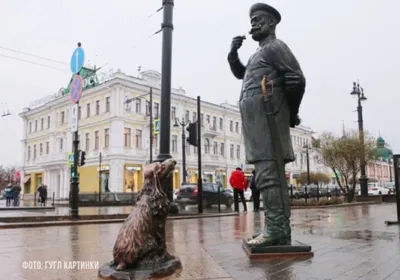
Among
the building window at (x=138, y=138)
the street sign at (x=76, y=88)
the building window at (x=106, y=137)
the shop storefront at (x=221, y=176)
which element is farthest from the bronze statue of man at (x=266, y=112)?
the shop storefront at (x=221, y=176)

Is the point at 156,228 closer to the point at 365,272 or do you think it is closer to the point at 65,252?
the point at 365,272

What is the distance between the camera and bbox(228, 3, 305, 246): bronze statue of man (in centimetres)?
412

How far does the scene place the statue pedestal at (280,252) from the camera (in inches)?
153

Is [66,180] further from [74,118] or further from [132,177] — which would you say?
[74,118]

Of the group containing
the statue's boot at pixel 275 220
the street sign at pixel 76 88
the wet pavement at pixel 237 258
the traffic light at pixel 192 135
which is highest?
the street sign at pixel 76 88

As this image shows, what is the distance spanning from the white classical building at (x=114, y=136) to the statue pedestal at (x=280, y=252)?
3065cm

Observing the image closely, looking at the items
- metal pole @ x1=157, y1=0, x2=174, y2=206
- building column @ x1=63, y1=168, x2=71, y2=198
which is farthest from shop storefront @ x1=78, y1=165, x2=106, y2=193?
metal pole @ x1=157, y1=0, x2=174, y2=206

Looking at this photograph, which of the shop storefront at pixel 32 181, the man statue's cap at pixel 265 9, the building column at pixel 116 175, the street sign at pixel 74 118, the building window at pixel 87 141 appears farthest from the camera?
the shop storefront at pixel 32 181

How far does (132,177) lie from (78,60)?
2955 cm

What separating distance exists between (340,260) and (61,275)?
2417mm

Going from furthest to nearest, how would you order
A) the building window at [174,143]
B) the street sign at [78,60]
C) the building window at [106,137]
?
1. the building window at [174,143]
2. the building window at [106,137]
3. the street sign at [78,60]

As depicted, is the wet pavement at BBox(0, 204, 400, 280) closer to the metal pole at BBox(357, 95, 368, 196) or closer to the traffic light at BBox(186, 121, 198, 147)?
the traffic light at BBox(186, 121, 198, 147)

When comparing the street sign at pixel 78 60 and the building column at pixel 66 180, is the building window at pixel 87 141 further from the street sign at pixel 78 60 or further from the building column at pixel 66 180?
the street sign at pixel 78 60

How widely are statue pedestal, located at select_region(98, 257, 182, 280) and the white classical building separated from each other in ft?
103
